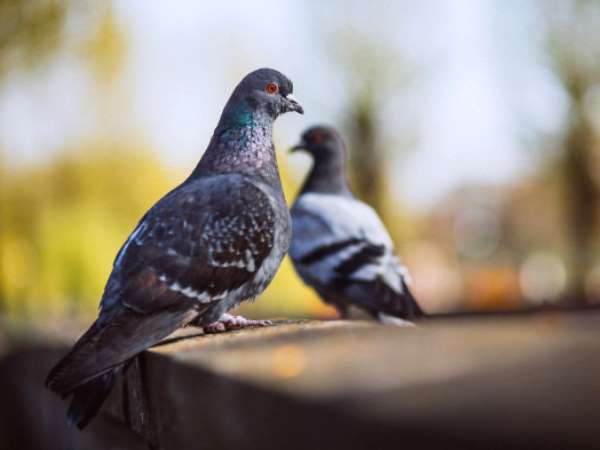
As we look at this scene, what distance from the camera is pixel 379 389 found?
51.2 inches

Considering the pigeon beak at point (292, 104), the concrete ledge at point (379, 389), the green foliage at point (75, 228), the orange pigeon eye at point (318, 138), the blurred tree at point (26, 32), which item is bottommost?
the green foliage at point (75, 228)

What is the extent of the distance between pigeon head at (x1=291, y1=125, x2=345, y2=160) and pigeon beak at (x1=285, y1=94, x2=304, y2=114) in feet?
7.98

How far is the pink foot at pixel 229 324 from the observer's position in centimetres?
299

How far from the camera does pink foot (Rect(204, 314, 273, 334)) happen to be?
299 cm

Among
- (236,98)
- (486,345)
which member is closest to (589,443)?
(486,345)

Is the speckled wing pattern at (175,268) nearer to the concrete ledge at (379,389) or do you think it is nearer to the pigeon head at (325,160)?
the concrete ledge at (379,389)

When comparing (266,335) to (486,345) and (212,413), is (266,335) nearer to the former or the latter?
(212,413)

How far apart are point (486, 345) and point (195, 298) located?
1.26 metres

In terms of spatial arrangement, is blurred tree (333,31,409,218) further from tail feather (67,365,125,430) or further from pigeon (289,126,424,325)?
tail feather (67,365,125,430)

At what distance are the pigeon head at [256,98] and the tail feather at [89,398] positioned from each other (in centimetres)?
117

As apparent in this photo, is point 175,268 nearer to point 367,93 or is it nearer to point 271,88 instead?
point 271,88

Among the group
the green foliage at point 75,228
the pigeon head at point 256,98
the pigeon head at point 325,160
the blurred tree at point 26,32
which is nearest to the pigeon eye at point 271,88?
the pigeon head at point 256,98

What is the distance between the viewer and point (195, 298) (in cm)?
260

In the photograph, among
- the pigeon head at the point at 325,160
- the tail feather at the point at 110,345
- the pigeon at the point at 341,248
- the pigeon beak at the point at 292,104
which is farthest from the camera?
the pigeon head at the point at 325,160
